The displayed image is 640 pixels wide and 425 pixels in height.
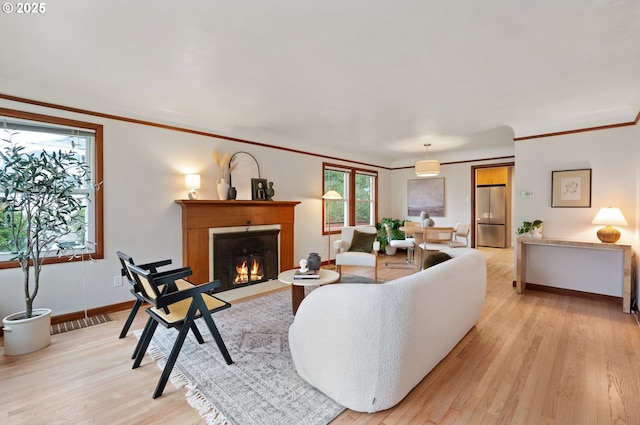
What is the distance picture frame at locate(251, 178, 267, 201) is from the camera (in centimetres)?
452

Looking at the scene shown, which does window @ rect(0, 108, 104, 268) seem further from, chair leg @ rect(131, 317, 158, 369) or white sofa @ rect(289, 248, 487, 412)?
white sofa @ rect(289, 248, 487, 412)

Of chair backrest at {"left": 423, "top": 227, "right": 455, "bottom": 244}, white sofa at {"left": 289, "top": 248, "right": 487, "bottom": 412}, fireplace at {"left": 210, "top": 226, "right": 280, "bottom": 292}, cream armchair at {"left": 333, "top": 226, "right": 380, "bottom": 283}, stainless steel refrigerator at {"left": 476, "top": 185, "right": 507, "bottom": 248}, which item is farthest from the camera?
stainless steel refrigerator at {"left": 476, "top": 185, "right": 507, "bottom": 248}

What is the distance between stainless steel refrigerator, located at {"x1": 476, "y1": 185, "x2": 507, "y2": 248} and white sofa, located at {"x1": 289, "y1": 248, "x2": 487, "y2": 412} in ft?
22.6

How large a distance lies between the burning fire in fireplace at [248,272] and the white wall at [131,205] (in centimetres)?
82

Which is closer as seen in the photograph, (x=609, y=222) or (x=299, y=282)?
(x=299, y=282)

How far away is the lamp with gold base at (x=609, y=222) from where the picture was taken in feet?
10.9

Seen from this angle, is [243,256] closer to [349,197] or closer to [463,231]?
[349,197]

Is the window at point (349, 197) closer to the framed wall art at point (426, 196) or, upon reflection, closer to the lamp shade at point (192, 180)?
the framed wall art at point (426, 196)

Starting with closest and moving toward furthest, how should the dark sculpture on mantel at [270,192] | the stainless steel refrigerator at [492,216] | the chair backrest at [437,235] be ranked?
the dark sculpture on mantel at [270,192] → the chair backrest at [437,235] → the stainless steel refrigerator at [492,216]

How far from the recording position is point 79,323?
2.96 meters

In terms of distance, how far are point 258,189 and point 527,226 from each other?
3.99 meters

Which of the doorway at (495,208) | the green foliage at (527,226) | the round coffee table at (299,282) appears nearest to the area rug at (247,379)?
the round coffee table at (299,282)

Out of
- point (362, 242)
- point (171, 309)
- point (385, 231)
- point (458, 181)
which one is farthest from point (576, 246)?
point (171, 309)

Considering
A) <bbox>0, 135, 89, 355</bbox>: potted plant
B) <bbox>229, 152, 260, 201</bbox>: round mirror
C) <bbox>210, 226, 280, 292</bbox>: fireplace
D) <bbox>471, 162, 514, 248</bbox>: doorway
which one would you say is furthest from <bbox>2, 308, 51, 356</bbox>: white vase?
Result: <bbox>471, 162, 514, 248</bbox>: doorway
